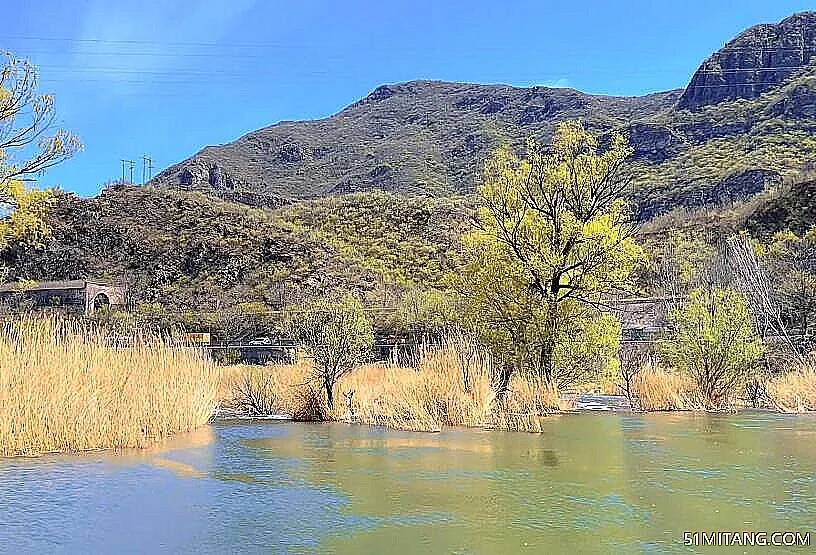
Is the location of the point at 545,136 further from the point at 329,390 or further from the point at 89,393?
the point at 89,393

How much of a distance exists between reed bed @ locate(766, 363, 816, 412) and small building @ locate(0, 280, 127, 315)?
92.0 feet

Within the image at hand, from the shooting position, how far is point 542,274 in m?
14.3

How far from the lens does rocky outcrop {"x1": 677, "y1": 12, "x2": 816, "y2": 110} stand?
6681 centimetres

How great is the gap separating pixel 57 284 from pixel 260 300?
409 inches

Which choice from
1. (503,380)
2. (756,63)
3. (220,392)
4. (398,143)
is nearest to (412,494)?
(503,380)

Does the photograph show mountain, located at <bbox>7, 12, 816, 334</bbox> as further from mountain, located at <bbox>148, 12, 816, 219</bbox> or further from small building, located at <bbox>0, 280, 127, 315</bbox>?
small building, located at <bbox>0, 280, 127, 315</bbox>

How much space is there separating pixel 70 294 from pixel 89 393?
30.2 meters

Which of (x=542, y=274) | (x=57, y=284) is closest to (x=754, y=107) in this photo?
(x=57, y=284)

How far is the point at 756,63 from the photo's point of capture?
7038cm

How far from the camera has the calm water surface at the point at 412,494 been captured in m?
4.87

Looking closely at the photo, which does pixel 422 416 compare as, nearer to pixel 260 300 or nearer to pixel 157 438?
pixel 157 438

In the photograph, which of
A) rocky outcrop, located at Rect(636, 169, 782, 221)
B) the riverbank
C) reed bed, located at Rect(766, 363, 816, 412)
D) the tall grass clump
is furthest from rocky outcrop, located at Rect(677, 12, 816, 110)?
the tall grass clump

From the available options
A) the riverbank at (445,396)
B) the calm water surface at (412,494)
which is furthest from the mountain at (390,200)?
the calm water surface at (412,494)

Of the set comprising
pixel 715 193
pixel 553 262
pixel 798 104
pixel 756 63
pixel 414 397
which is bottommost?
pixel 414 397
